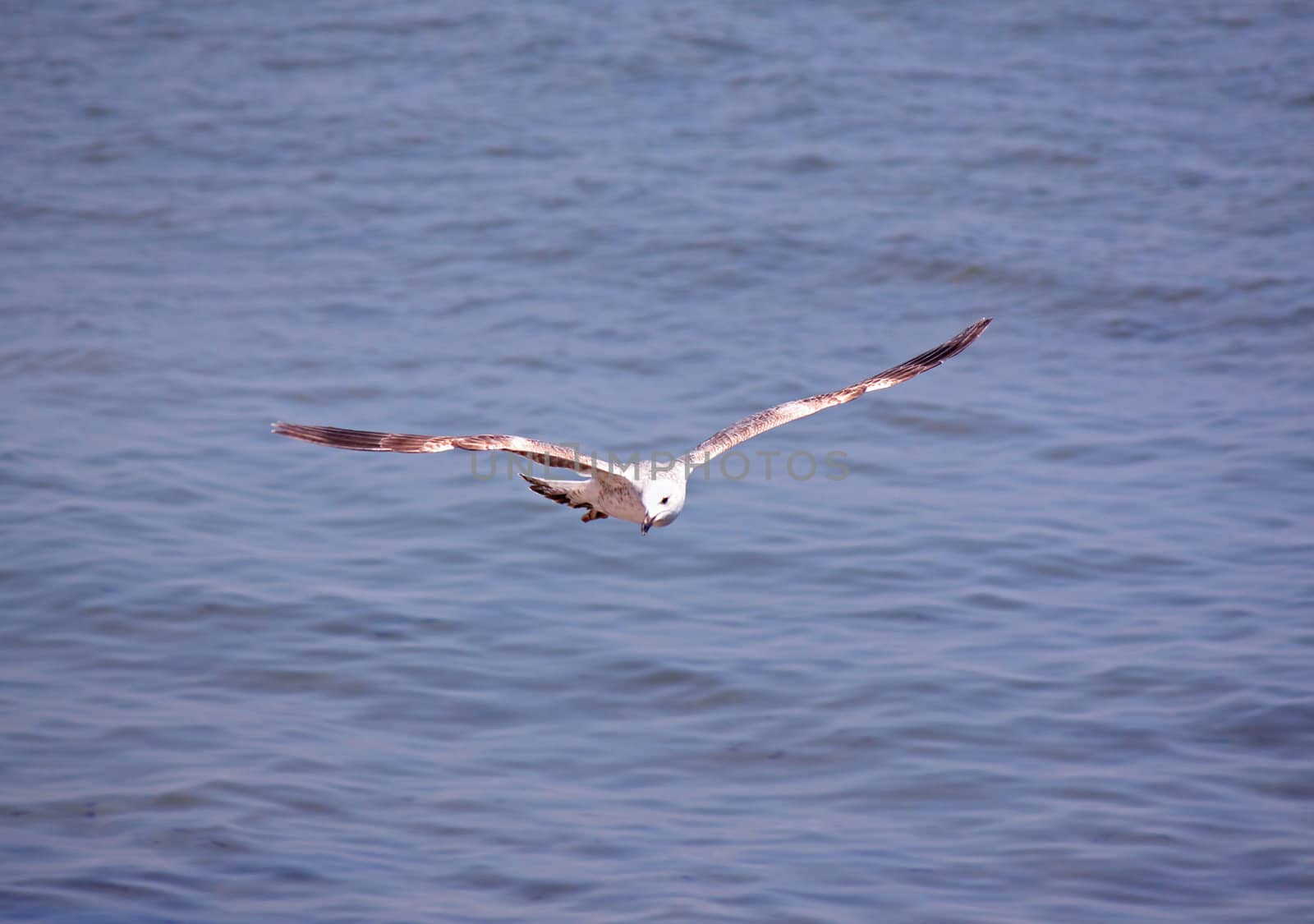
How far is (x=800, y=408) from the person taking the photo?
762 centimetres

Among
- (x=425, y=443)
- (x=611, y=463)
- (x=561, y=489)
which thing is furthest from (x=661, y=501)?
(x=425, y=443)

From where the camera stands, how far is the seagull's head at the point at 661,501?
265 inches

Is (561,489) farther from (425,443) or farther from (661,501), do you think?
(425,443)

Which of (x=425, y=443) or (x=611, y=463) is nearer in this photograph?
(x=425, y=443)

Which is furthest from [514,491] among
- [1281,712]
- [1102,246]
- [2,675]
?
[1102,246]

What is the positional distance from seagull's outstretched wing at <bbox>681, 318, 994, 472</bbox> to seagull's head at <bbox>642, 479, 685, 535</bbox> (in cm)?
26

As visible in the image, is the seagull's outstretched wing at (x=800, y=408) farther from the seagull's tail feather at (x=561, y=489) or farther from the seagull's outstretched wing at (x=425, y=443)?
the seagull's outstretched wing at (x=425, y=443)

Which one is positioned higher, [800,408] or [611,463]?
[800,408]

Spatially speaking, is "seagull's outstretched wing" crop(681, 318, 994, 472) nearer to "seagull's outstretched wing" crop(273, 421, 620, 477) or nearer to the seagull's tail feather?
the seagull's tail feather

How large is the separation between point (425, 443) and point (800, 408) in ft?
6.89

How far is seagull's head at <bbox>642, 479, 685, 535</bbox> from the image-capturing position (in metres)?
6.73

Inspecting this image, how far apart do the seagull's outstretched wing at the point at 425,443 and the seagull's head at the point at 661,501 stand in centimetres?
31

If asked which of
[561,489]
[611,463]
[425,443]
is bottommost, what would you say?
[561,489]

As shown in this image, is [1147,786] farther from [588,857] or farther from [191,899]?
[191,899]
